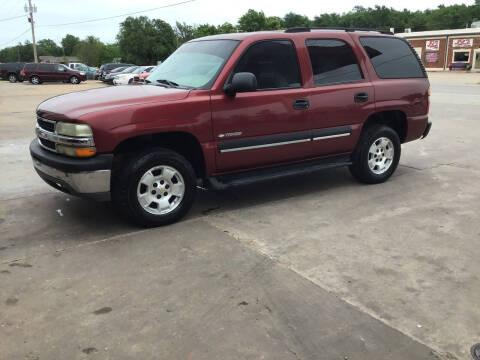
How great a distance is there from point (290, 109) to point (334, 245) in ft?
5.57

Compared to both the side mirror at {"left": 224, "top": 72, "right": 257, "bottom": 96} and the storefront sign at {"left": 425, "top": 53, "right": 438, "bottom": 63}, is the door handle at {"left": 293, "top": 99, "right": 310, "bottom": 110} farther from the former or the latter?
the storefront sign at {"left": 425, "top": 53, "right": 438, "bottom": 63}

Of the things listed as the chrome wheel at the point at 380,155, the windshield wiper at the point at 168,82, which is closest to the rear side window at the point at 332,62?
the chrome wheel at the point at 380,155

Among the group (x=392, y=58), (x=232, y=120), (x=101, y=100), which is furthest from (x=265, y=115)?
(x=392, y=58)

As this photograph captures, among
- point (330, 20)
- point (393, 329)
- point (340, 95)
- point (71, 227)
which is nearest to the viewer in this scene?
point (393, 329)

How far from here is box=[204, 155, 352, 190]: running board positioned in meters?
4.90

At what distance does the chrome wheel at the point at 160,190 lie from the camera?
450 centimetres

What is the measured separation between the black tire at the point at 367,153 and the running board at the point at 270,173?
0.15 m

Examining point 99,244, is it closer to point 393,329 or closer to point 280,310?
point 280,310

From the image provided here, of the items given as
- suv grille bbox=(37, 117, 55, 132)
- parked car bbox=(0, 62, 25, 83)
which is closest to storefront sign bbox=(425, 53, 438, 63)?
parked car bbox=(0, 62, 25, 83)

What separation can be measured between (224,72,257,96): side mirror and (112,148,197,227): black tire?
870 millimetres

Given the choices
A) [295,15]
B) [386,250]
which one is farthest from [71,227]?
[295,15]

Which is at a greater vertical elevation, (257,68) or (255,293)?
(257,68)

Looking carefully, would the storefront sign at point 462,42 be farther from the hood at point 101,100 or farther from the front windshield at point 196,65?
the hood at point 101,100

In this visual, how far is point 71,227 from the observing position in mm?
4676
